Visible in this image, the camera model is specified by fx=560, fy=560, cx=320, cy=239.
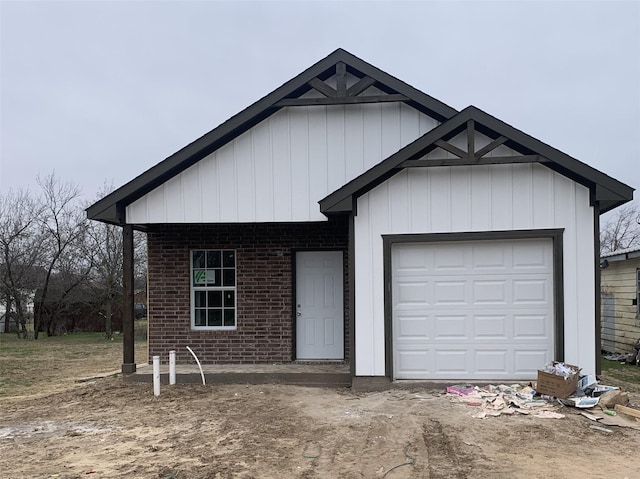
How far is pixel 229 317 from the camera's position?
36.1 feet

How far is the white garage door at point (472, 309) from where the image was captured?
28.8 feet

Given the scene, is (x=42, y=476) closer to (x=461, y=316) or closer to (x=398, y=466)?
(x=398, y=466)

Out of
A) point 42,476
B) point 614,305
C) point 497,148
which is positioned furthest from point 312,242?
point 614,305

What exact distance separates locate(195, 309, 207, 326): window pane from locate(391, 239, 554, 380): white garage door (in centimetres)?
405

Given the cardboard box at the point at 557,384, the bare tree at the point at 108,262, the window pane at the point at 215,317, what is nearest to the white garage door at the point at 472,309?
the cardboard box at the point at 557,384

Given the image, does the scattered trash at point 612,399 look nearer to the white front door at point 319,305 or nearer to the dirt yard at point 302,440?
the dirt yard at point 302,440

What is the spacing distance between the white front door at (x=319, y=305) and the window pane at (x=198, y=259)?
74.4 inches

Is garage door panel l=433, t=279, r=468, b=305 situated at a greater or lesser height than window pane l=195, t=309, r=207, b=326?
greater

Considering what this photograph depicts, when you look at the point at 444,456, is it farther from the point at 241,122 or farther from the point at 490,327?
the point at 241,122

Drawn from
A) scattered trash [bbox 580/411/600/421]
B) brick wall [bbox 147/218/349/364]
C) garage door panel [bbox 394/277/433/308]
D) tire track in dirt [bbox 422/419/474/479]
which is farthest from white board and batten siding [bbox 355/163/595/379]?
tire track in dirt [bbox 422/419/474/479]

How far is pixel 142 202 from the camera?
9891mm

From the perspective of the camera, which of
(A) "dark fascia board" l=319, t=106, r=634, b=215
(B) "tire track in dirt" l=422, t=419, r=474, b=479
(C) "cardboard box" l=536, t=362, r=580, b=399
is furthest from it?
(A) "dark fascia board" l=319, t=106, r=634, b=215

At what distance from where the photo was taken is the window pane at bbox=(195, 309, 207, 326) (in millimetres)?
11055

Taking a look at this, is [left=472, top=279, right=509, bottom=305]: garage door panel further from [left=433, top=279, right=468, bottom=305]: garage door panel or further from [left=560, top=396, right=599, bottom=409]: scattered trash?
[left=560, top=396, right=599, bottom=409]: scattered trash
